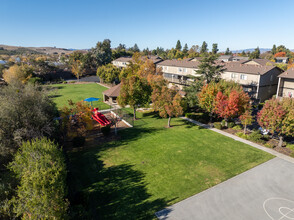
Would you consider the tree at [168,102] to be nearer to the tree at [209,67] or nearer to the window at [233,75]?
the tree at [209,67]

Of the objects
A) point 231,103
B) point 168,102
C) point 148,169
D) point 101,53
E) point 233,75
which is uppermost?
point 101,53

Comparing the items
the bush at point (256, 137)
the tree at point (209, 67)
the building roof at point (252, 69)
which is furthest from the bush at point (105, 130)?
the building roof at point (252, 69)

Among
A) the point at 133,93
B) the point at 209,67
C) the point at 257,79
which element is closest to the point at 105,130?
the point at 133,93

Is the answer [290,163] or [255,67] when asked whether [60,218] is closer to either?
[290,163]

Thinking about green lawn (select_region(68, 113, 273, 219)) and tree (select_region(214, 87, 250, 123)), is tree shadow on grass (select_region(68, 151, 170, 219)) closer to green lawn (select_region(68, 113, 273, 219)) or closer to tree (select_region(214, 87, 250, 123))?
green lawn (select_region(68, 113, 273, 219))

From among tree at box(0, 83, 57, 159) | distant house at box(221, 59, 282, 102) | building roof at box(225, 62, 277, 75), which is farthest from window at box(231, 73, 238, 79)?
tree at box(0, 83, 57, 159)

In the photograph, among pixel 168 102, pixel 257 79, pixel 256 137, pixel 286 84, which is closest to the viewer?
pixel 256 137

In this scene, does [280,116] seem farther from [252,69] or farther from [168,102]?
[252,69]
